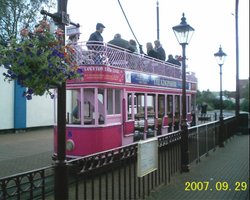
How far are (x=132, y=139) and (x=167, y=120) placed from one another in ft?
9.83

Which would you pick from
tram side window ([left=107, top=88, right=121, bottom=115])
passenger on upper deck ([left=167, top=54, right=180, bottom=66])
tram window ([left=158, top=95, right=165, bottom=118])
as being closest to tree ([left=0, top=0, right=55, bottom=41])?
passenger on upper deck ([left=167, top=54, right=180, bottom=66])

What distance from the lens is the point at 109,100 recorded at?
9344mm

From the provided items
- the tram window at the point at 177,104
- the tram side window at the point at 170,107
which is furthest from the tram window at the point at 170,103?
the tram window at the point at 177,104

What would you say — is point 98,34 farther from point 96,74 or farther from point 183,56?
point 183,56

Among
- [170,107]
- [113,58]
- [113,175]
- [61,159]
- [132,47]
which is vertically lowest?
[113,175]

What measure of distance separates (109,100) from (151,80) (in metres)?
2.31

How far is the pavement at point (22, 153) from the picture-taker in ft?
31.6

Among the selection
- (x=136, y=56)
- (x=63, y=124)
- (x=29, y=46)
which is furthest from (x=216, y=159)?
(x=29, y=46)

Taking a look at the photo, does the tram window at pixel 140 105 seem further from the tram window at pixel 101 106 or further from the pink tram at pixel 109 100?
the tram window at pixel 101 106

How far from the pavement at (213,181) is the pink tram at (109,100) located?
1.95 metres

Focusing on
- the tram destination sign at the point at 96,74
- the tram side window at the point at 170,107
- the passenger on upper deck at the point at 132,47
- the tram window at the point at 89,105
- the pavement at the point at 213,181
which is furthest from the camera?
the tram side window at the point at 170,107

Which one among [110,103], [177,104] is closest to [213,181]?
[110,103]

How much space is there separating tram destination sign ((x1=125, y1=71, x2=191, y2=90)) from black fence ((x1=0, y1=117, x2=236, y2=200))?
6.87ft

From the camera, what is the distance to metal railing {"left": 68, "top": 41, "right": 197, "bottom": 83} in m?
8.63
